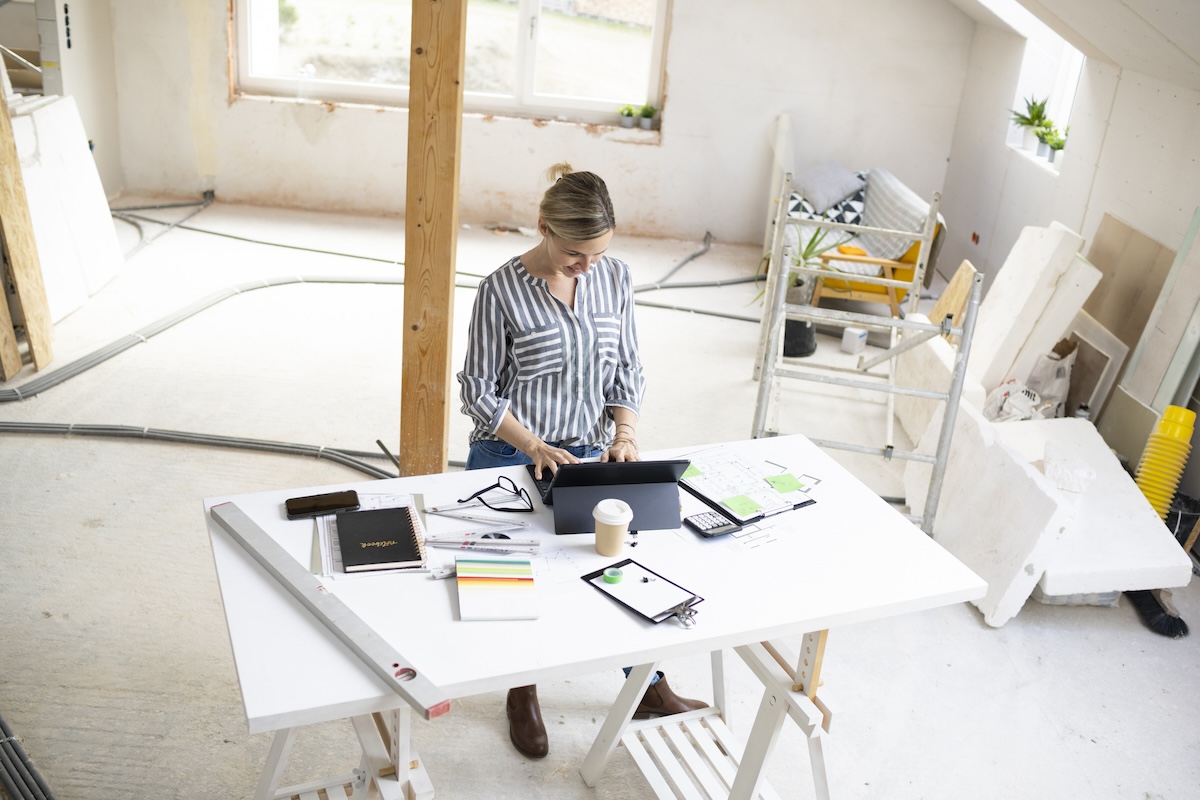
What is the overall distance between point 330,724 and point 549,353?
3.67ft

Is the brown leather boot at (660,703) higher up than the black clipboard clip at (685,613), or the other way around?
the black clipboard clip at (685,613)

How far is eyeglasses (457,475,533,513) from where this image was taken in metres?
2.26

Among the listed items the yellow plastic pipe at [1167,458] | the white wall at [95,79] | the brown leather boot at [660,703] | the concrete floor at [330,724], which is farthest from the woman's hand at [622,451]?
the white wall at [95,79]

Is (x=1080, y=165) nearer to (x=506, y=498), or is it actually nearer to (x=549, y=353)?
(x=549, y=353)

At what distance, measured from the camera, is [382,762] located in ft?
6.40

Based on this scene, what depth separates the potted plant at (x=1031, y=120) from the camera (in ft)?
18.9

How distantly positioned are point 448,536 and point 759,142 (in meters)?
5.77

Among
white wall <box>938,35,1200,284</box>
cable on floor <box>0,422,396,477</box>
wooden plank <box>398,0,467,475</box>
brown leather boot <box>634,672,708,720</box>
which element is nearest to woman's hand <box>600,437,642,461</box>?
brown leather boot <box>634,672,708,720</box>

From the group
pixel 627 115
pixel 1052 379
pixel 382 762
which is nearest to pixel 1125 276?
pixel 1052 379

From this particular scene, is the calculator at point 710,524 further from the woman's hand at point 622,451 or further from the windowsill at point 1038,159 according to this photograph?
the windowsill at point 1038,159

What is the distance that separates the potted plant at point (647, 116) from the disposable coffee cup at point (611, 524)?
18.3 ft

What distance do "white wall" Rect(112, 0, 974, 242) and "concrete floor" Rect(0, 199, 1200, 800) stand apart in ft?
8.38

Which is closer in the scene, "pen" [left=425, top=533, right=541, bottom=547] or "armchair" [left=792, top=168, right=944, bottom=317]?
"pen" [left=425, top=533, right=541, bottom=547]

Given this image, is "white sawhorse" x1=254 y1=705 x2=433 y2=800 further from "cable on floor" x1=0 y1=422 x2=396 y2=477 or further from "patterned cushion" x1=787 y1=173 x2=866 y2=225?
"patterned cushion" x1=787 y1=173 x2=866 y2=225
